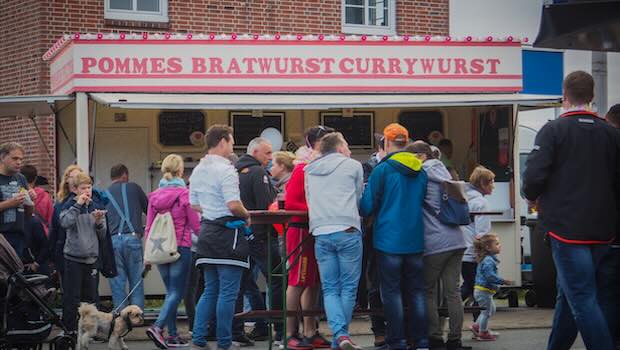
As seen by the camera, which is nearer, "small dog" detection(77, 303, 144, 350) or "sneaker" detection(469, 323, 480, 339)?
"small dog" detection(77, 303, 144, 350)

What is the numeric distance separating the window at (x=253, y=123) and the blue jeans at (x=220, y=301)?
6487 millimetres

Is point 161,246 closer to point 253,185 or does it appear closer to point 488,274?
point 253,185

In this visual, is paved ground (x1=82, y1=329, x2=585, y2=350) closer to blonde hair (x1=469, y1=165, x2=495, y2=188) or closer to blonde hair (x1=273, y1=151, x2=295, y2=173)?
blonde hair (x1=469, y1=165, x2=495, y2=188)

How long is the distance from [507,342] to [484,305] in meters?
0.42

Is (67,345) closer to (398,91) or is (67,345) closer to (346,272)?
(346,272)

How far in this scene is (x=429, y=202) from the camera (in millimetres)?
10008

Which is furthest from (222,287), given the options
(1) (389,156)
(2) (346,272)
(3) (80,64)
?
(3) (80,64)

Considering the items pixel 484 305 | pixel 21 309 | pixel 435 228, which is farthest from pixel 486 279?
pixel 21 309

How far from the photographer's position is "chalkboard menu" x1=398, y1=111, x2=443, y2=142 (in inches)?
660

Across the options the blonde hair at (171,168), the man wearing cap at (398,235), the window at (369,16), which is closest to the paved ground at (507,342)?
the man wearing cap at (398,235)

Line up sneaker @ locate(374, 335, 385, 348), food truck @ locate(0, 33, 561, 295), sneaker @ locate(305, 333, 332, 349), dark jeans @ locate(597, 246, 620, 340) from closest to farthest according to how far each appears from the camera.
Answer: dark jeans @ locate(597, 246, 620, 340) → sneaker @ locate(305, 333, 332, 349) → sneaker @ locate(374, 335, 385, 348) → food truck @ locate(0, 33, 561, 295)

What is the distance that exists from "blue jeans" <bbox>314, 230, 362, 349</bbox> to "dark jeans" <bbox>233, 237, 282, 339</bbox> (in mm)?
1342

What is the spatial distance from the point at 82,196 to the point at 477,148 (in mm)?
7191

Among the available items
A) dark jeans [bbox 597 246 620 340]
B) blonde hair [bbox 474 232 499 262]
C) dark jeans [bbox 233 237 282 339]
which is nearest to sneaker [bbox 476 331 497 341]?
blonde hair [bbox 474 232 499 262]
